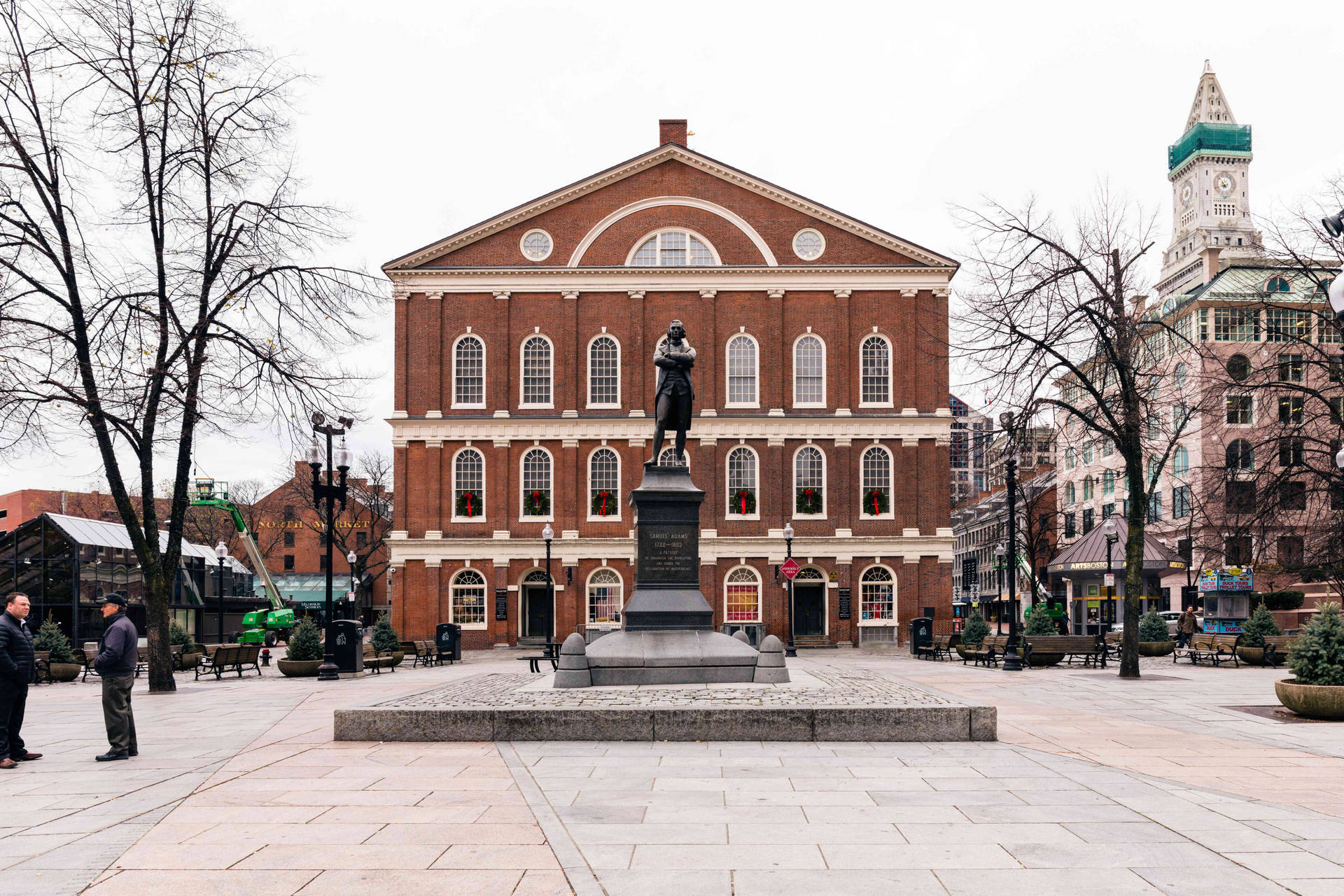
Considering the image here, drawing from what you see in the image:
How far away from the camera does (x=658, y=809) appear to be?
923cm

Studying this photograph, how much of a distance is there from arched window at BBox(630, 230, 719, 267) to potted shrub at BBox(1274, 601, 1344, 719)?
3480 cm

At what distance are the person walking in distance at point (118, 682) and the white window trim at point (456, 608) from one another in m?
34.0

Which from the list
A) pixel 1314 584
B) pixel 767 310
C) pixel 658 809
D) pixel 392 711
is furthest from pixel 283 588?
pixel 658 809

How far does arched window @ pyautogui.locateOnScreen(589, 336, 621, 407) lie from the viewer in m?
47.8

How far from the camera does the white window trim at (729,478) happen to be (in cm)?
4728

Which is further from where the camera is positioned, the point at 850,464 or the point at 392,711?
the point at 850,464

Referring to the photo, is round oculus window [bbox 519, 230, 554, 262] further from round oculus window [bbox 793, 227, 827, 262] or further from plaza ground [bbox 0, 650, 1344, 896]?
plaza ground [bbox 0, 650, 1344, 896]

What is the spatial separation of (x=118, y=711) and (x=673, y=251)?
38.2m

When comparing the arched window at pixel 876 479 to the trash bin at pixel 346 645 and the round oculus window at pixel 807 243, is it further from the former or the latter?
the trash bin at pixel 346 645

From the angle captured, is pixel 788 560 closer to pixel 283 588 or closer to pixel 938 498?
pixel 938 498

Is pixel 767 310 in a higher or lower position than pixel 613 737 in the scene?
higher

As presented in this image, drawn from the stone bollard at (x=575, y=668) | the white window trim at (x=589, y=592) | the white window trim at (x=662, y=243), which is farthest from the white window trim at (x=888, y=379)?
the stone bollard at (x=575, y=668)

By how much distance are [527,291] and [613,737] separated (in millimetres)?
36424

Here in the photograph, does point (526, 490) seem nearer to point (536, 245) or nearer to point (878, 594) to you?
point (536, 245)
